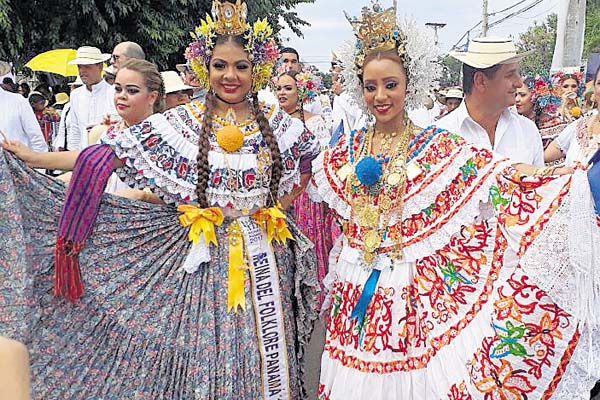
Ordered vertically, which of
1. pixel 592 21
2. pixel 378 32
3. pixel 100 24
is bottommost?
pixel 378 32

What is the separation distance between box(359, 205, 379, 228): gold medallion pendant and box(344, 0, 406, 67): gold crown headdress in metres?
0.65

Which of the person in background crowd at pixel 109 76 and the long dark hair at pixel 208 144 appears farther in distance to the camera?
the person in background crowd at pixel 109 76

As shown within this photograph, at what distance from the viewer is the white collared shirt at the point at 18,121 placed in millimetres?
5949

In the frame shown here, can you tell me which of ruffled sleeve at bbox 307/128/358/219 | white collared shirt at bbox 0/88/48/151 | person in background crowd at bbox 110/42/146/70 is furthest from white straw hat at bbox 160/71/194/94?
ruffled sleeve at bbox 307/128/358/219

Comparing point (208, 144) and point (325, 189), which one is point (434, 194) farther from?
point (208, 144)

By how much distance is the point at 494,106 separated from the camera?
3.84m

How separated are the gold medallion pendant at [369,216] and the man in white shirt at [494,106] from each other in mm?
1062

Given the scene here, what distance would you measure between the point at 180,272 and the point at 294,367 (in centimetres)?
74

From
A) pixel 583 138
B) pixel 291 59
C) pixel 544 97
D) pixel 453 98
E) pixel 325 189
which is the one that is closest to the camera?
pixel 325 189

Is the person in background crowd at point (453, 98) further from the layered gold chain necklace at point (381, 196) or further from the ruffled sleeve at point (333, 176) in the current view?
the layered gold chain necklace at point (381, 196)

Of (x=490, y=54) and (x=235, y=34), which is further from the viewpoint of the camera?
(x=490, y=54)

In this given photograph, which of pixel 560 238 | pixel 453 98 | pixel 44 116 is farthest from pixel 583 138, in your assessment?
pixel 44 116

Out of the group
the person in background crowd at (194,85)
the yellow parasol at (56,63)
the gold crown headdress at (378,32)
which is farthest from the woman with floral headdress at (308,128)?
the yellow parasol at (56,63)

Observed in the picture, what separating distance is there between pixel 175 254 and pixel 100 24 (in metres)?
11.1
